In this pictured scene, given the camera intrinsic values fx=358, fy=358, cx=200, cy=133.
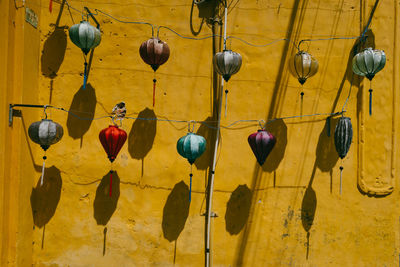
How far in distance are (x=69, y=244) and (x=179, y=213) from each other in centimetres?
125

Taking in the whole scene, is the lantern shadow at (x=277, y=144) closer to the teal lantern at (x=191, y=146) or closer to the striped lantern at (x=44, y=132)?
the teal lantern at (x=191, y=146)

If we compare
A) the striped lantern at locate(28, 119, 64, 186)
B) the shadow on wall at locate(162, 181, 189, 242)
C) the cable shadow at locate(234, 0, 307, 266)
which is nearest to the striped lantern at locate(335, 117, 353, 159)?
the cable shadow at locate(234, 0, 307, 266)

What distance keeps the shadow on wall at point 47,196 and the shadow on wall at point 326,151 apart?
2940mm

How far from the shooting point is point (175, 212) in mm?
4027

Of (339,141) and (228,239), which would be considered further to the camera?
(228,239)

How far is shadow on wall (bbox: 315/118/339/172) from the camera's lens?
4125 millimetres

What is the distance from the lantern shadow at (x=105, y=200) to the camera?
397 centimetres

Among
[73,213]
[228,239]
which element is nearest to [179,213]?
[228,239]

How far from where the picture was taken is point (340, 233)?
4109 mm

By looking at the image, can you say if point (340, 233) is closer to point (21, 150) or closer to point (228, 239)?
point (228, 239)

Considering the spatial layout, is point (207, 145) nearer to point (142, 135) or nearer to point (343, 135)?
point (142, 135)

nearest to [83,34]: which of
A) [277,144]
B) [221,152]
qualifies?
[221,152]

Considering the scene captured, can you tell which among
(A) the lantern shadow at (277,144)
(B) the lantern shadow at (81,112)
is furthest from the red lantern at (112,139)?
(A) the lantern shadow at (277,144)

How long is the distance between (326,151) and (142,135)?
212 centimetres
